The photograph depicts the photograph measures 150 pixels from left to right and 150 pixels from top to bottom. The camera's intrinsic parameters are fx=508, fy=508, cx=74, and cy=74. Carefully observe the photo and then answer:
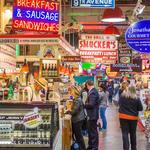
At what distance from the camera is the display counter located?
689 cm

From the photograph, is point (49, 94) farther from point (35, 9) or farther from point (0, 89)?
point (35, 9)

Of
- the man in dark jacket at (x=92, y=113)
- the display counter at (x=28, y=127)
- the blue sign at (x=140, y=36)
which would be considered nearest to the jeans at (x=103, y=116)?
the blue sign at (x=140, y=36)

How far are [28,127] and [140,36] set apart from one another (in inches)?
385

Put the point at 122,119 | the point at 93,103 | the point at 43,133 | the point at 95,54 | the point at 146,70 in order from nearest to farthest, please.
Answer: the point at 43,133, the point at 122,119, the point at 93,103, the point at 95,54, the point at 146,70

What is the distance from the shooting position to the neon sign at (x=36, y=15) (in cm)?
1184

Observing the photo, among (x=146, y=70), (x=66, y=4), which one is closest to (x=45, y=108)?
(x=66, y=4)

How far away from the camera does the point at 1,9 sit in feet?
60.2

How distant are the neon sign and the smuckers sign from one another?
5.15 m

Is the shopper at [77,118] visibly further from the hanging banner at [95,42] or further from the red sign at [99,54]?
the red sign at [99,54]

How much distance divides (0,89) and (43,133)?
5375 mm

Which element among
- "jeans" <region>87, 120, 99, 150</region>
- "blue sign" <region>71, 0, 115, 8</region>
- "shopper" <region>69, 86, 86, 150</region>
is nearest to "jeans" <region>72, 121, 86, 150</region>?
"shopper" <region>69, 86, 86, 150</region>

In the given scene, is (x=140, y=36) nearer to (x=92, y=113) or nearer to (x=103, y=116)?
(x=103, y=116)

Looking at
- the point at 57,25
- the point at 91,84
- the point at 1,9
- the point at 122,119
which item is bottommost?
the point at 122,119

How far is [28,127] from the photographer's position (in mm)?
6906
